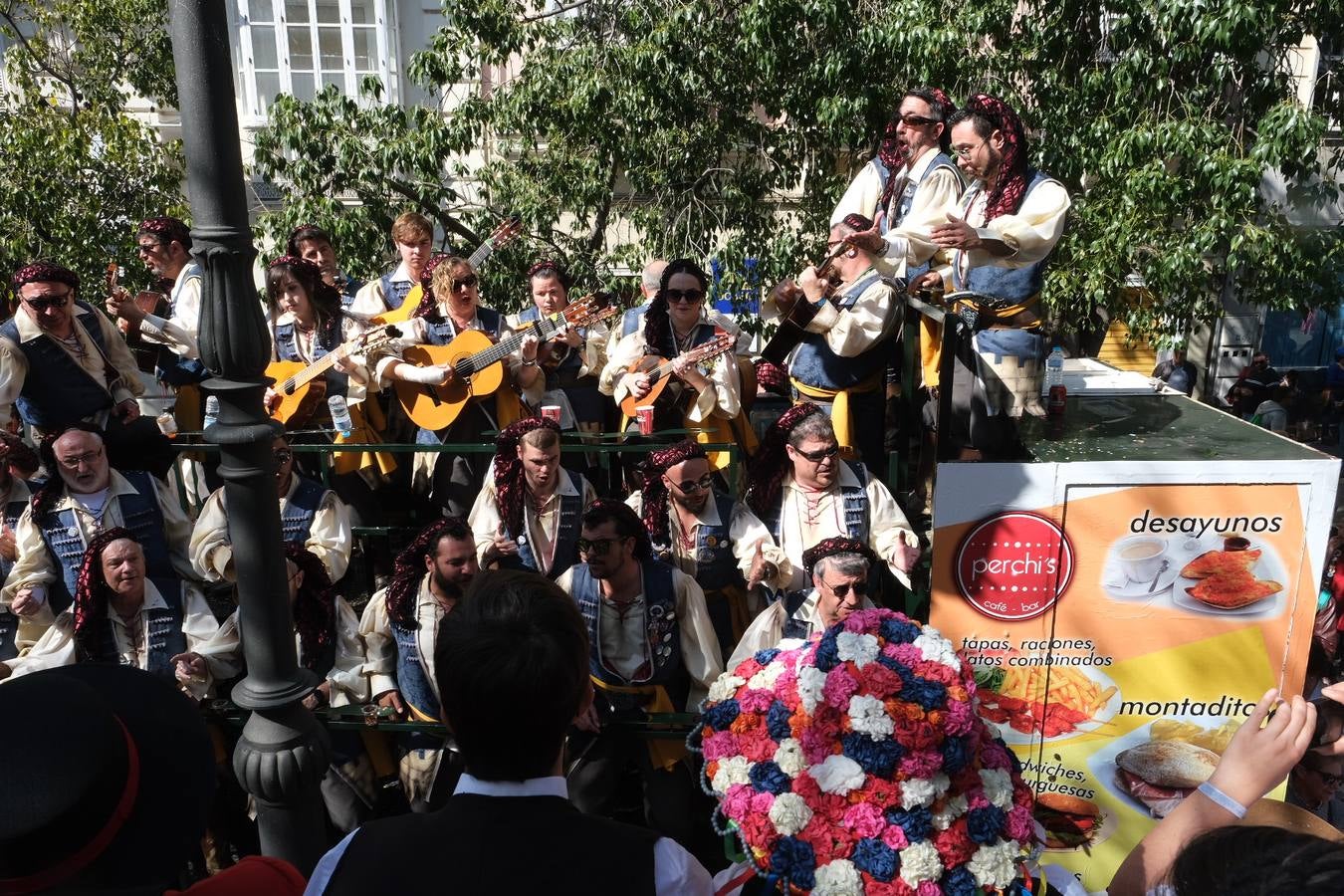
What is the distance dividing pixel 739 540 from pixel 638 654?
26.1 inches

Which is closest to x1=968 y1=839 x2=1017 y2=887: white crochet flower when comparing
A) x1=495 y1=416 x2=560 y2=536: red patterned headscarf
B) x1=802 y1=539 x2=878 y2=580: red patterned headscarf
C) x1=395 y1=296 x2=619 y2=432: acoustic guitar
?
x1=802 y1=539 x2=878 y2=580: red patterned headscarf

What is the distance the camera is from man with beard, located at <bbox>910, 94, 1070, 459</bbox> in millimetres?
4301

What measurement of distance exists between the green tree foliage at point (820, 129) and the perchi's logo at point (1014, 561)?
3.80 m

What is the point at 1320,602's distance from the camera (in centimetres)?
488

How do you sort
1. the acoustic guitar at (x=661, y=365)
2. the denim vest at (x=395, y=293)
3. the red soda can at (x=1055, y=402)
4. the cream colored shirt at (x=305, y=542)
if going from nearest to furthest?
the cream colored shirt at (x=305, y=542)
the red soda can at (x=1055, y=402)
the acoustic guitar at (x=661, y=365)
the denim vest at (x=395, y=293)

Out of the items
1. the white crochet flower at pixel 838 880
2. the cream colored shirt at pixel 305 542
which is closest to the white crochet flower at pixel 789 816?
the white crochet flower at pixel 838 880

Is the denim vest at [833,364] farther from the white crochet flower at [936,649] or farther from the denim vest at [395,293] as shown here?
the denim vest at [395,293]

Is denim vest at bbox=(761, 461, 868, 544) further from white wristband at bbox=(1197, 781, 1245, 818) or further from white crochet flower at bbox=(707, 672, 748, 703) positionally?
white wristband at bbox=(1197, 781, 1245, 818)

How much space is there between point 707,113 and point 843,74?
122cm

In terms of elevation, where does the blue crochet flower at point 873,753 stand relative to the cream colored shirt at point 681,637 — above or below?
above

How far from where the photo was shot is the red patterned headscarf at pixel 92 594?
14.4 feet

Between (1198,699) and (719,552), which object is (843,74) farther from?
(1198,699)

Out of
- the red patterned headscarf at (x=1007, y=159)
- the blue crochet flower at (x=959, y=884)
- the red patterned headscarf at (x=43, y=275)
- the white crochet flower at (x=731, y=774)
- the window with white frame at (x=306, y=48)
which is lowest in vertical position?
the blue crochet flower at (x=959, y=884)

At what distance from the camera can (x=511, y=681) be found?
6.42 feet
